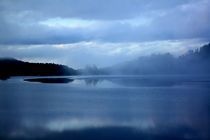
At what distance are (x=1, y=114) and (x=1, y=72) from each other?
94.2ft

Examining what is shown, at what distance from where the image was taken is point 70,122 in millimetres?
7789

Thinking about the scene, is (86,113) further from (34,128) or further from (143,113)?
(34,128)

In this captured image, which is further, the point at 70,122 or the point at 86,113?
the point at 86,113

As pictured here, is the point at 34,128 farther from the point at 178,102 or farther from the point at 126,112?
the point at 178,102

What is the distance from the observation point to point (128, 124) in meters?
7.46

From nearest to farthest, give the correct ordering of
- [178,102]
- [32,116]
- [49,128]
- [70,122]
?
[49,128]
[70,122]
[32,116]
[178,102]

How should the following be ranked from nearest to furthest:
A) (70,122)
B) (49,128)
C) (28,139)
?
(28,139), (49,128), (70,122)

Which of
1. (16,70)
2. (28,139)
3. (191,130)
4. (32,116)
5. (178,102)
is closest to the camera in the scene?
(28,139)

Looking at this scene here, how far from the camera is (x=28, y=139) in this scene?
605 cm

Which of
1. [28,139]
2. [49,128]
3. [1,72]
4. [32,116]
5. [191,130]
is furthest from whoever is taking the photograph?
[1,72]

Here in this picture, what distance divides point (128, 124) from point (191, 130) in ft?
5.03

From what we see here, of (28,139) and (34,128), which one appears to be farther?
(34,128)

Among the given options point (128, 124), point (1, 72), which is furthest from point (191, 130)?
point (1, 72)

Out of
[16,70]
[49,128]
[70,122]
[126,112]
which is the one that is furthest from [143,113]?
[16,70]
